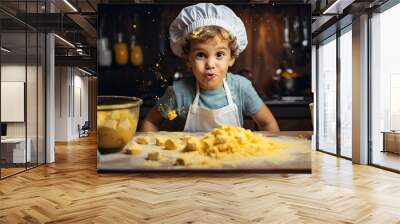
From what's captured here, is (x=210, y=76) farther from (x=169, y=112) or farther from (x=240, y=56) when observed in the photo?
(x=169, y=112)

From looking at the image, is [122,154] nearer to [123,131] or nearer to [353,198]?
[123,131]

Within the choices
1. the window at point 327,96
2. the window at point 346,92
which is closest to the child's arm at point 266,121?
the window at point 346,92

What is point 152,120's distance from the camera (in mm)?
6367

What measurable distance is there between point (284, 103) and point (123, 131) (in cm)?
264

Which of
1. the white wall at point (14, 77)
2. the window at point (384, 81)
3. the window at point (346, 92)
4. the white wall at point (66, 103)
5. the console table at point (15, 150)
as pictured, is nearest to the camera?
the white wall at point (14, 77)

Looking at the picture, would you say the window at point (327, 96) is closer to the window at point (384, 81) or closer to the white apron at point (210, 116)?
the window at point (384, 81)

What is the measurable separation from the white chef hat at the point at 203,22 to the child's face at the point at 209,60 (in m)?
0.20

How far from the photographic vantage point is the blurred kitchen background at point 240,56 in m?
6.33

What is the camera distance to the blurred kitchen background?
20.8 feet

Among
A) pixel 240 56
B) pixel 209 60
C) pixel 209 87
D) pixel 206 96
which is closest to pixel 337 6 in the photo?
pixel 240 56

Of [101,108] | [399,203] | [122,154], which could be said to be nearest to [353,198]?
[399,203]

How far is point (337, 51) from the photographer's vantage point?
918 centimetres

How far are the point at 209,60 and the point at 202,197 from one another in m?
2.33

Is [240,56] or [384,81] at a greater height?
[240,56]
